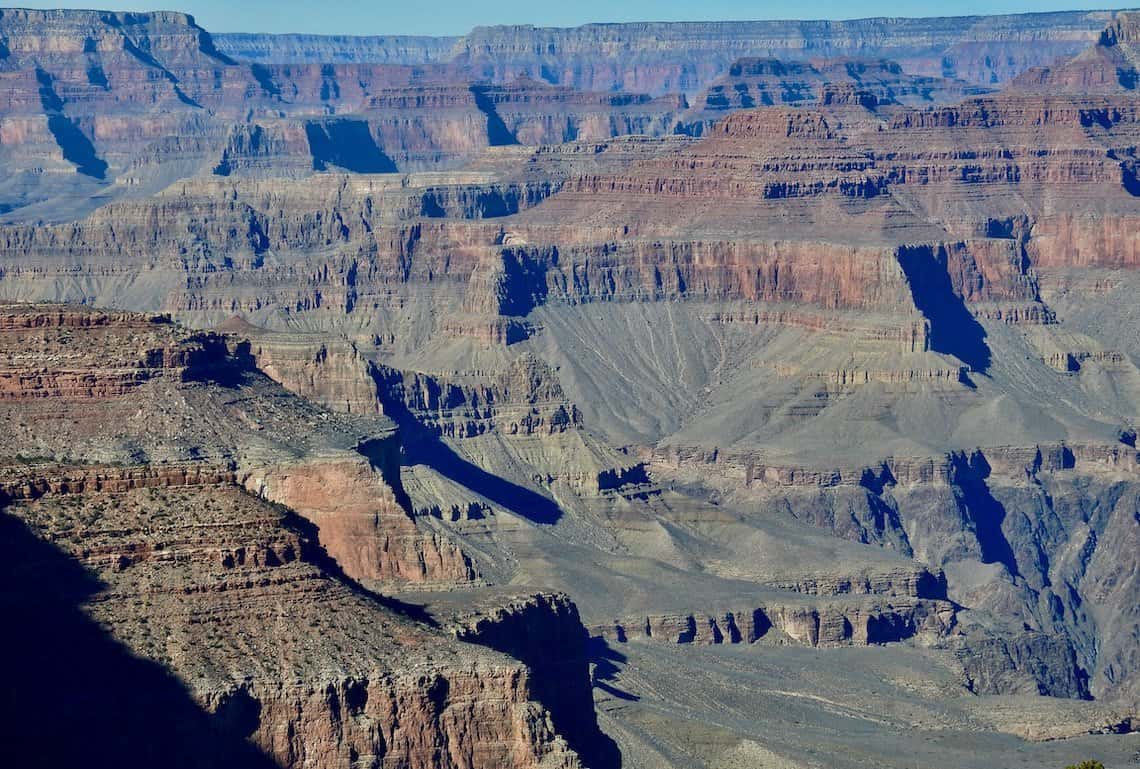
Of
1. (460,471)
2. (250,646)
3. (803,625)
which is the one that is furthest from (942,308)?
(250,646)

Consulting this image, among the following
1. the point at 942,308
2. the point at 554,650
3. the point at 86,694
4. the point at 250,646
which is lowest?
the point at 554,650

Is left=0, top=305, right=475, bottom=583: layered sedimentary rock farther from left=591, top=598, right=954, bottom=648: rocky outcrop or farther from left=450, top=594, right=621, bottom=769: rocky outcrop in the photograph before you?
left=591, top=598, right=954, bottom=648: rocky outcrop

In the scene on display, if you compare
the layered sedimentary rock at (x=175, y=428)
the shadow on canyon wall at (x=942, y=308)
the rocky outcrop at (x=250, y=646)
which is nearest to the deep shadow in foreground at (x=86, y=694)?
the rocky outcrop at (x=250, y=646)

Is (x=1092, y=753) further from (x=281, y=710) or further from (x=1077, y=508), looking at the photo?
(x=1077, y=508)

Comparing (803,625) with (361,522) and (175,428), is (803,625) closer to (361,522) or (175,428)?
(361,522)

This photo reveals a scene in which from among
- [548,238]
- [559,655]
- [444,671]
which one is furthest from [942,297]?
[444,671]

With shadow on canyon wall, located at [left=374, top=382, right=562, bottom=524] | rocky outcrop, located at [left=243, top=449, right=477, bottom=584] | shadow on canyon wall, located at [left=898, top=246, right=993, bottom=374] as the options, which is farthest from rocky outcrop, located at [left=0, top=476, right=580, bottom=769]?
shadow on canyon wall, located at [left=898, top=246, right=993, bottom=374]

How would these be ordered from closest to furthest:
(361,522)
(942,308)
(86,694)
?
1. (86,694)
2. (361,522)
3. (942,308)
